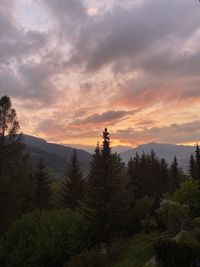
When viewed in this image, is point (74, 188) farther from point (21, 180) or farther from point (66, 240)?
point (66, 240)

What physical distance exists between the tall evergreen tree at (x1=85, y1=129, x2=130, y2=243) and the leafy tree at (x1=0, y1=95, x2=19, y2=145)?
1024 cm

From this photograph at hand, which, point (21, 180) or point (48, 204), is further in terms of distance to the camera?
point (48, 204)

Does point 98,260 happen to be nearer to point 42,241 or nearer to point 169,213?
point 42,241

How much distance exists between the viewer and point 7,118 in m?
40.7

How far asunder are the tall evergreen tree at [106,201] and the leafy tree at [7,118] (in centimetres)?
1024

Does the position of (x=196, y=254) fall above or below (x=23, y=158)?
below

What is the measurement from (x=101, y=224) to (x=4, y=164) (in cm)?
1211

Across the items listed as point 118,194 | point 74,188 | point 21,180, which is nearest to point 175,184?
point 74,188

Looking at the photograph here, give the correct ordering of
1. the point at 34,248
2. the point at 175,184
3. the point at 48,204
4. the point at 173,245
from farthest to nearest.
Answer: the point at 175,184
the point at 48,204
the point at 34,248
the point at 173,245

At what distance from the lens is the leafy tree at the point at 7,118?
→ 40.3 meters

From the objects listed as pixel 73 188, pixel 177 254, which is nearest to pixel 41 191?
pixel 73 188

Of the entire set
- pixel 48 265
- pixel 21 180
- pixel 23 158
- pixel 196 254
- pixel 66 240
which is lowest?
pixel 48 265

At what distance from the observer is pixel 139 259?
15.8m

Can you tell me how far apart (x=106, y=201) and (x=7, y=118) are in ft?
48.0
